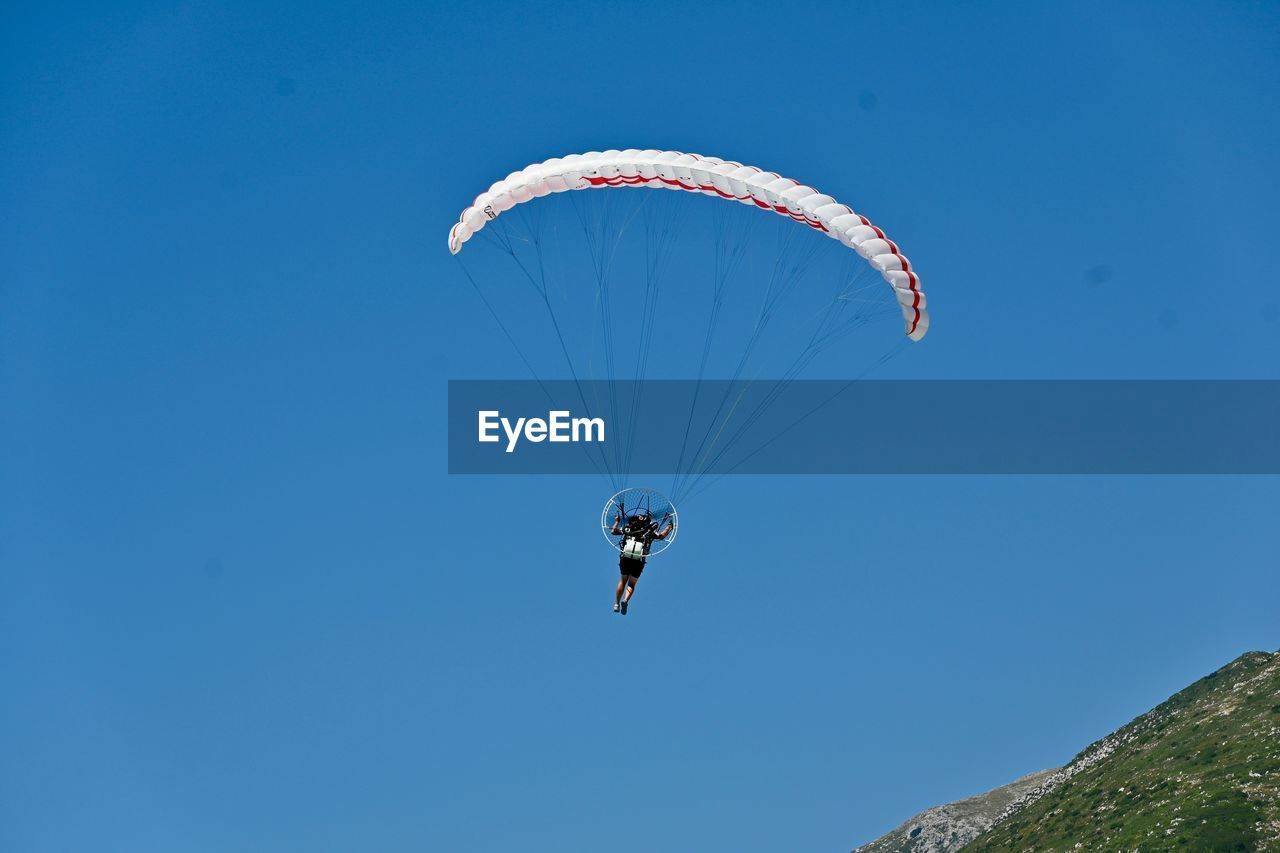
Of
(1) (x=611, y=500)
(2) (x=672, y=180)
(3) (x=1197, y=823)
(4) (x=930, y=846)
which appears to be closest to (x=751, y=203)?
(2) (x=672, y=180)

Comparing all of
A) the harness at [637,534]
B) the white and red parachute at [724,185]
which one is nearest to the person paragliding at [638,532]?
the harness at [637,534]

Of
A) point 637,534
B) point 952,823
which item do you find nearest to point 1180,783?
point 952,823

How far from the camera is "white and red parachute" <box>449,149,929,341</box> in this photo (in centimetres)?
5012

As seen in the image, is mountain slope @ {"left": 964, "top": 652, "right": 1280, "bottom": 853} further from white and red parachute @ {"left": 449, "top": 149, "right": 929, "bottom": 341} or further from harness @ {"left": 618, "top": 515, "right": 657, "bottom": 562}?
harness @ {"left": 618, "top": 515, "right": 657, "bottom": 562}

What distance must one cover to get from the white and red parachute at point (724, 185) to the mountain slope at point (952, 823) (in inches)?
2843

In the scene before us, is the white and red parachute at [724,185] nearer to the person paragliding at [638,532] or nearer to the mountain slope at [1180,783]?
the person paragliding at [638,532]

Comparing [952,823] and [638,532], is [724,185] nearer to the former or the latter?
[638,532]

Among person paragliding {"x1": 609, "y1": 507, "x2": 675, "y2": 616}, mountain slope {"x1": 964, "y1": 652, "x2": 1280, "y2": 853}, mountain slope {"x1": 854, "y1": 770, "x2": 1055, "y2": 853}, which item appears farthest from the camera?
mountain slope {"x1": 854, "y1": 770, "x2": 1055, "y2": 853}

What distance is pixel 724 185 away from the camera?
50375 mm

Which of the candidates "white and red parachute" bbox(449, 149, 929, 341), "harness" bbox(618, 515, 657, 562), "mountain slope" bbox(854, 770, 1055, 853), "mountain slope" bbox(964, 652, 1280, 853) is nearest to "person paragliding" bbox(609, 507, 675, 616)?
"harness" bbox(618, 515, 657, 562)

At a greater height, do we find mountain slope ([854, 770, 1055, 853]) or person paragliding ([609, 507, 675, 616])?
mountain slope ([854, 770, 1055, 853])

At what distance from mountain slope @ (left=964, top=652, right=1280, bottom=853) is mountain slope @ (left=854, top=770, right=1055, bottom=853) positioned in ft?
18.4

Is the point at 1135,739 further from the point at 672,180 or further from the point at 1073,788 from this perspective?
the point at 672,180

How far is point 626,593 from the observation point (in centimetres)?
5044
